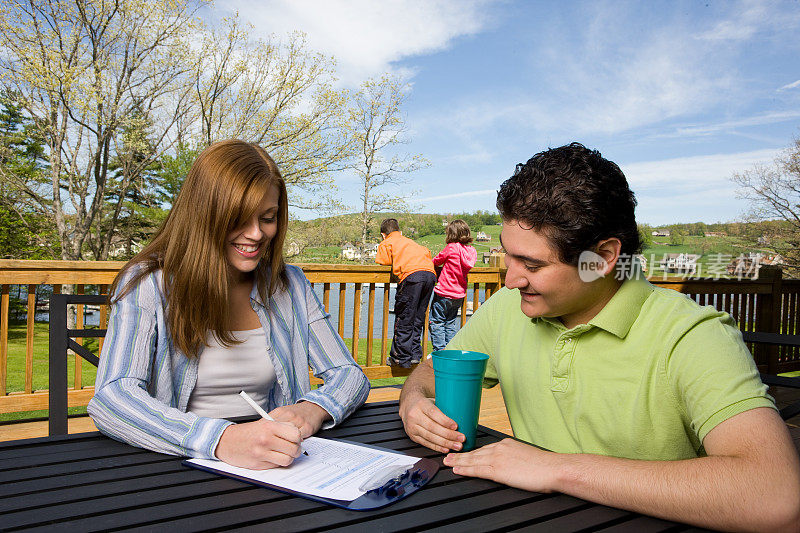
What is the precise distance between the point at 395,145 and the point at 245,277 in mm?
16573

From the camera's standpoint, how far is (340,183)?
1448 centimetres

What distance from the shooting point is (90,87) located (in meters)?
9.93

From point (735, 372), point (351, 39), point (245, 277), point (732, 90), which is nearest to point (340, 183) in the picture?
point (351, 39)

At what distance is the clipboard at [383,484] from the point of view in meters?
0.84

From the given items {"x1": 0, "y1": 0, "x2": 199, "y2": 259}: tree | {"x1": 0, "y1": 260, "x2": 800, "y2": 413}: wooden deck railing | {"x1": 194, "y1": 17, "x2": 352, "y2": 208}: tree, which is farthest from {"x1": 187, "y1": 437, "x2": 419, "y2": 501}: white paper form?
{"x1": 194, "y1": 17, "x2": 352, "y2": 208}: tree

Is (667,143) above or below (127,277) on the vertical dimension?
above

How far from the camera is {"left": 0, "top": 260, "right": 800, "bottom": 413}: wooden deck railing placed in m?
3.53

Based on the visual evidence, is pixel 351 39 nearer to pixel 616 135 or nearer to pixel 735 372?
pixel 735 372

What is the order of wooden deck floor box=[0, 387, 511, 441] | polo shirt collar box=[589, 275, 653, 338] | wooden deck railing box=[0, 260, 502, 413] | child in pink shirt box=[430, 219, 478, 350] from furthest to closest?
child in pink shirt box=[430, 219, 478, 350]
wooden deck railing box=[0, 260, 502, 413]
wooden deck floor box=[0, 387, 511, 441]
polo shirt collar box=[589, 275, 653, 338]

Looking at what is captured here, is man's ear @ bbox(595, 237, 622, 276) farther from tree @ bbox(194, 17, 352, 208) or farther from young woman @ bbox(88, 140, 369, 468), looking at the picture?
tree @ bbox(194, 17, 352, 208)

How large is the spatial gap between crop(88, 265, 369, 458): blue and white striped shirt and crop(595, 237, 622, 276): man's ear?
0.72 meters

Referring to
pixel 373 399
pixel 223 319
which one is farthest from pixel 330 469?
pixel 373 399

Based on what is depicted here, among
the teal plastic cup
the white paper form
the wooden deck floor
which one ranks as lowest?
the wooden deck floor

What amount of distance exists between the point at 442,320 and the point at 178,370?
185 inches
